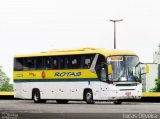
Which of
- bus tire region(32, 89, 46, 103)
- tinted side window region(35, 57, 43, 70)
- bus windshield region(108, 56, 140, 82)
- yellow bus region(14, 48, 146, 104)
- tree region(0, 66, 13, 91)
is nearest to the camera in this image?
bus windshield region(108, 56, 140, 82)

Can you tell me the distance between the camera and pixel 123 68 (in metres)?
35.5

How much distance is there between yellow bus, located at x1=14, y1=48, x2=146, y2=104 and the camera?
3550cm

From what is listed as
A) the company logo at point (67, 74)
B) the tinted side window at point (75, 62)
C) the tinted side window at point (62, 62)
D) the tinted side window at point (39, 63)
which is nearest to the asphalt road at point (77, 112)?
the tinted side window at point (75, 62)

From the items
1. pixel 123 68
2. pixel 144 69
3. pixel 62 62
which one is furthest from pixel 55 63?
pixel 144 69

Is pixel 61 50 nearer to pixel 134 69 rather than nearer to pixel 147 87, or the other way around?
pixel 134 69

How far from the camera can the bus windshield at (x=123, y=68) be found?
116 feet

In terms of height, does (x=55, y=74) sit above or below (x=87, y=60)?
below

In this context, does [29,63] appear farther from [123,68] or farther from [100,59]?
[123,68]

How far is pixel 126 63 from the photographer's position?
117 ft

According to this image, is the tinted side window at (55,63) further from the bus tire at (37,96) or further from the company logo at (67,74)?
the bus tire at (37,96)

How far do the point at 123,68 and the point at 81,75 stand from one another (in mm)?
2608

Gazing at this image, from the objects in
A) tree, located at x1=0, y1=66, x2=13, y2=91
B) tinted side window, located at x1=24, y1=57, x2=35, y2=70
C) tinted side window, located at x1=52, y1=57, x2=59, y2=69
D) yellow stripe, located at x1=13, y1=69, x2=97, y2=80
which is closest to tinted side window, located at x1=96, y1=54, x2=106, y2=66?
yellow stripe, located at x1=13, y1=69, x2=97, y2=80

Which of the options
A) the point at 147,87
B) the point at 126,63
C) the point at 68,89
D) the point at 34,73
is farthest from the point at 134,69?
the point at 147,87

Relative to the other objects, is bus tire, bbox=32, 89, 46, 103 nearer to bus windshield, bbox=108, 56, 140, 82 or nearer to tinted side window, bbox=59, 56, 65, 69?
tinted side window, bbox=59, 56, 65, 69
